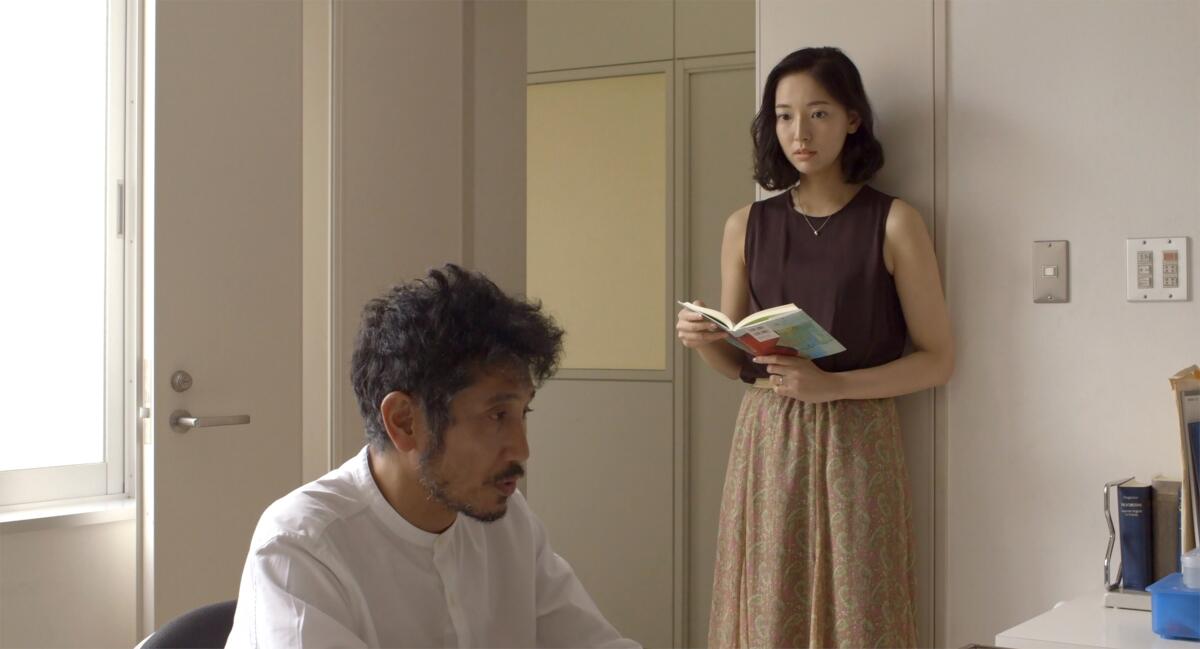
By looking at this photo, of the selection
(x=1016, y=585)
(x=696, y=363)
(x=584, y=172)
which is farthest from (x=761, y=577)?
(x=584, y=172)

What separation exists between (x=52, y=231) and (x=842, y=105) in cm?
167

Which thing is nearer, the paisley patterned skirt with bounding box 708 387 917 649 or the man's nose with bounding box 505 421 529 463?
the man's nose with bounding box 505 421 529 463

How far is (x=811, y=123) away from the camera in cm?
239

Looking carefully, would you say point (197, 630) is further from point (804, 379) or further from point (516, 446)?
point (804, 379)

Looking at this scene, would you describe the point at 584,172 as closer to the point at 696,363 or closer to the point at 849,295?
the point at 696,363

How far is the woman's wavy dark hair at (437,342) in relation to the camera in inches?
56.4

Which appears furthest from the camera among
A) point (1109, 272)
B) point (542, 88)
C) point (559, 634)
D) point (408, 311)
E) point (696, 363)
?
point (542, 88)

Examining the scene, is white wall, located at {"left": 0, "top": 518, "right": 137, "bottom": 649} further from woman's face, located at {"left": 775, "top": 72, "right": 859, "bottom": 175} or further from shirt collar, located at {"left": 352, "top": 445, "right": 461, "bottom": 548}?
woman's face, located at {"left": 775, "top": 72, "right": 859, "bottom": 175}

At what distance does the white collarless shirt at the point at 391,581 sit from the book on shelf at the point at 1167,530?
105 cm

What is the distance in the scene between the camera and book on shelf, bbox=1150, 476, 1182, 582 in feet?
6.64

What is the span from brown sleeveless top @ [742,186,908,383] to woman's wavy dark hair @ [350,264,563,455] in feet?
3.40

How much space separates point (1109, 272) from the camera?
2.28 metres

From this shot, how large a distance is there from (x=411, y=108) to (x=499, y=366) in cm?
197

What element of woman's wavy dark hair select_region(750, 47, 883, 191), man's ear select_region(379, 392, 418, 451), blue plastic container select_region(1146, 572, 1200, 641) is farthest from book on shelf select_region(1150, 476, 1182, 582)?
man's ear select_region(379, 392, 418, 451)
